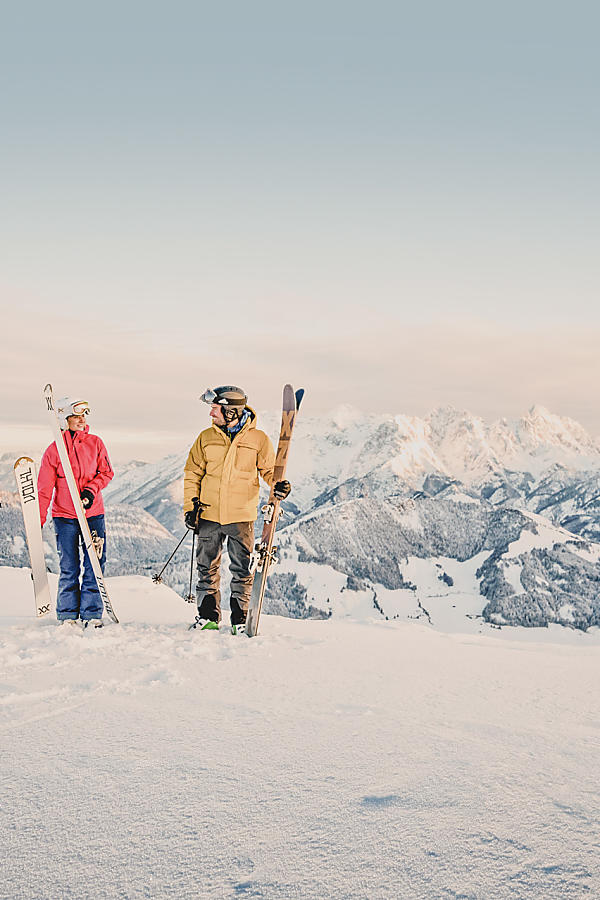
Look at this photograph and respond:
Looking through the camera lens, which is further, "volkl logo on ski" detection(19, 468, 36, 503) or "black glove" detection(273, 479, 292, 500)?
"volkl logo on ski" detection(19, 468, 36, 503)

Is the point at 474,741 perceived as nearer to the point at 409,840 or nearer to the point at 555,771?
the point at 555,771

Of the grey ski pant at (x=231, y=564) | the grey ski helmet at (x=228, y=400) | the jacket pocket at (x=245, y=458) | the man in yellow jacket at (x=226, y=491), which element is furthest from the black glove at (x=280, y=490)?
the grey ski helmet at (x=228, y=400)

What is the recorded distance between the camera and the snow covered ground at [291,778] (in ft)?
7.78

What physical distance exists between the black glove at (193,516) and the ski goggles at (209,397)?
1495 millimetres

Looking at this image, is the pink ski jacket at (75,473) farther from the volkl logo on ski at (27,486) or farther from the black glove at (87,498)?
the volkl logo on ski at (27,486)

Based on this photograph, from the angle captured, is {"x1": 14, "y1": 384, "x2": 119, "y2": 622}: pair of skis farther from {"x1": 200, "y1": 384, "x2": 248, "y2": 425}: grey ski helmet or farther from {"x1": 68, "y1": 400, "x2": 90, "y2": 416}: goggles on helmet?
{"x1": 200, "y1": 384, "x2": 248, "y2": 425}: grey ski helmet

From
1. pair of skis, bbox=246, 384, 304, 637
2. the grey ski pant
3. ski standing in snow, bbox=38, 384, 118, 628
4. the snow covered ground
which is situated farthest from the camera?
the grey ski pant

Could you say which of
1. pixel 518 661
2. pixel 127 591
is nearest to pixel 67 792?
pixel 518 661

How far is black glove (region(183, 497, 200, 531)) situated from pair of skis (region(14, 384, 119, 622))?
4.95 feet

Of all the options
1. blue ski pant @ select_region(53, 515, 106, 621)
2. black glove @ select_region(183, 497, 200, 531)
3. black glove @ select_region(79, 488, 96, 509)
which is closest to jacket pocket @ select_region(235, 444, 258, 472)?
black glove @ select_region(183, 497, 200, 531)

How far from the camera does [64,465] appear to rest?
8.84 metres

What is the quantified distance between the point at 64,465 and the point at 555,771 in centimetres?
750

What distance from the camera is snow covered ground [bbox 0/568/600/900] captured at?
2.37 m

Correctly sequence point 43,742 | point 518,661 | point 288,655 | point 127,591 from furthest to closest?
point 127,591 → point 518,661 → point 288,655 → point 43,742
